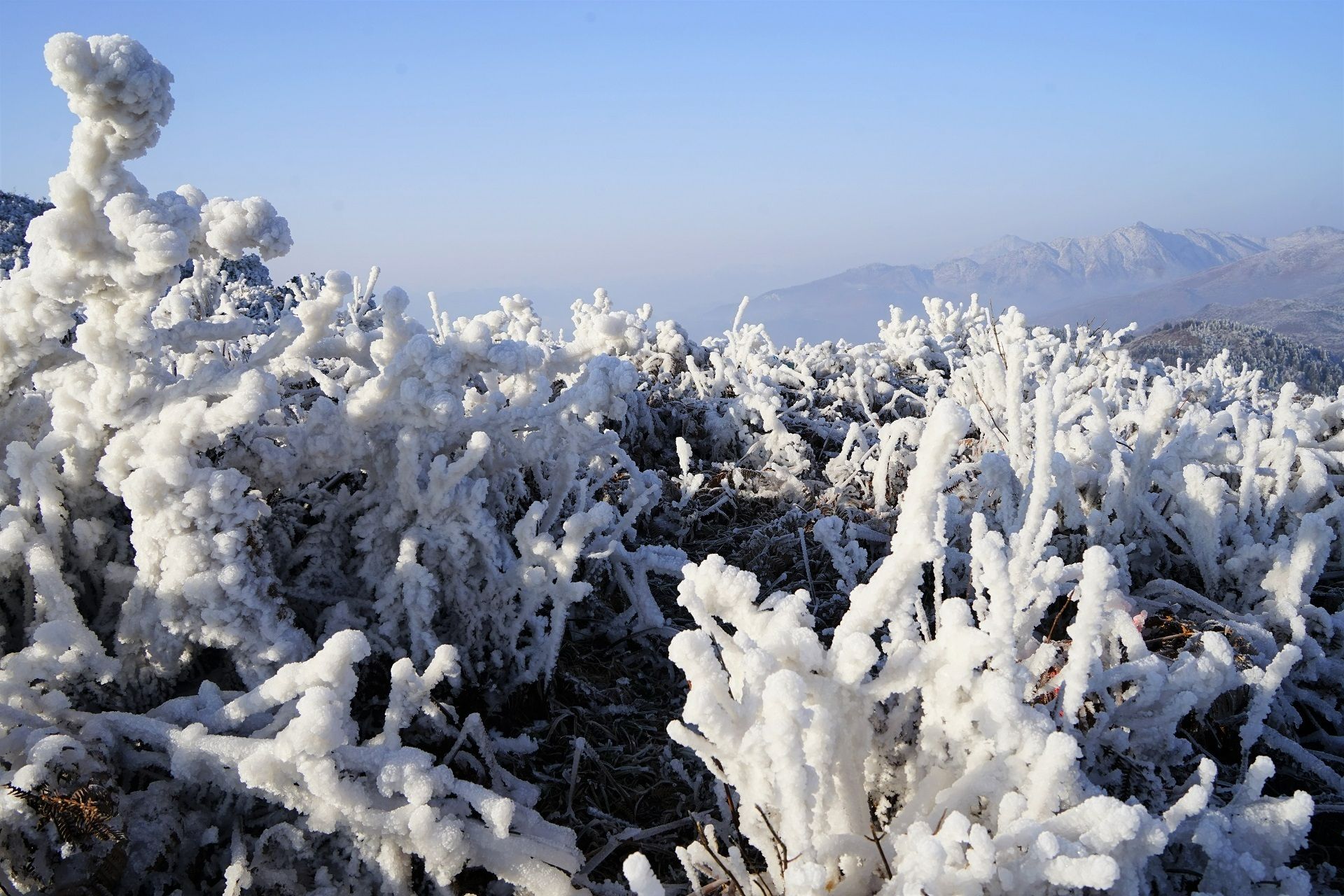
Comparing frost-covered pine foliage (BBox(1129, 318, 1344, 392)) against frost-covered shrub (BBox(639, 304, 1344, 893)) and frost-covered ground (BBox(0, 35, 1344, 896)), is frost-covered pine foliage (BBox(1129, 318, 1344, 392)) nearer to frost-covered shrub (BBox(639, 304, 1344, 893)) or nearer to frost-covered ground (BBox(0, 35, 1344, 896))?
frost-covered shrub (BBox(639, 304, 1344, 893))

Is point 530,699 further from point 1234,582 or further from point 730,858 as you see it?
point 1234,582

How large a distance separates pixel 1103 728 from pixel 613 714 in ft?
4.08

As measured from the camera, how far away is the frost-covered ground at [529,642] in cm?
125

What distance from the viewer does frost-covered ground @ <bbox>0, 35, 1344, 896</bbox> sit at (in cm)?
125

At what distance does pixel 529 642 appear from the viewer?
91.0 inches

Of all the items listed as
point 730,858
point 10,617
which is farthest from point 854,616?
point 10,617

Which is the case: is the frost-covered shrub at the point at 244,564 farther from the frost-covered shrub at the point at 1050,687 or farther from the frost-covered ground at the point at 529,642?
the frost-covered shrub at the point at 1050,687

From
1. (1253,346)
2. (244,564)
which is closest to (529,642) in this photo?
(244,564)

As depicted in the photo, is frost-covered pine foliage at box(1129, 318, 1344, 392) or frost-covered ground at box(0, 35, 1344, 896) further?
frost-covered pine foliage at box(1129, 318, 1344, 392)

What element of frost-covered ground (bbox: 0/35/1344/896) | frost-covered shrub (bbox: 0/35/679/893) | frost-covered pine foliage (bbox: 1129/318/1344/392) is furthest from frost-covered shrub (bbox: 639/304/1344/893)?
frost-covered pine foliage (bbox: 1129/318/1344/392)

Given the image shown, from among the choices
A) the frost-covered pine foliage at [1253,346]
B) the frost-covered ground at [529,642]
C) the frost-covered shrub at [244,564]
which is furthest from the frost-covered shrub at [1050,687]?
the frost-covered pine foliage at [1253,346]

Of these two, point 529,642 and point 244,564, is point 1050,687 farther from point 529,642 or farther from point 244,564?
point 244,564

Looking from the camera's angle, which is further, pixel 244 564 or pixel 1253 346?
pixel 1253 346

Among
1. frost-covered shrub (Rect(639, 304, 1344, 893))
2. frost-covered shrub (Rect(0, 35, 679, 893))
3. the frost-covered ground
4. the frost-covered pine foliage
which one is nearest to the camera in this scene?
frost-covered shrub (Rect(639, 304, 1344, 893))
